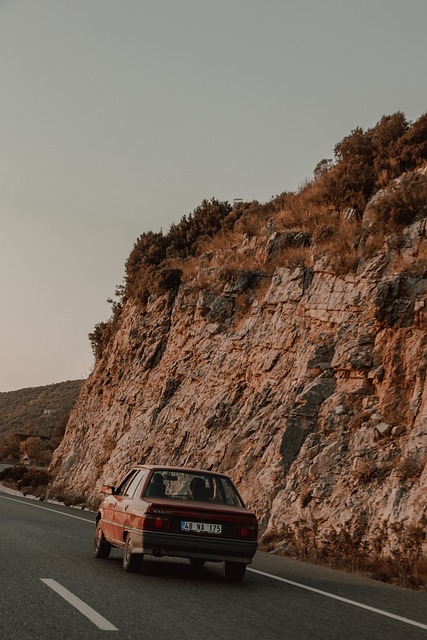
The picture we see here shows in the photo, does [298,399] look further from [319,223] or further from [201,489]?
[201,489]

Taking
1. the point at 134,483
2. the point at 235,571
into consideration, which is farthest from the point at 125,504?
the point at 235,571

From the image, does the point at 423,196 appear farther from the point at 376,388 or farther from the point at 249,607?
the point at 249,607

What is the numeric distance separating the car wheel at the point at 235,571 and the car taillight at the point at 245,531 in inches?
16.7

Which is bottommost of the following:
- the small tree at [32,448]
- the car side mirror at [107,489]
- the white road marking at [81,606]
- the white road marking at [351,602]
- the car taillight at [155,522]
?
the white road marking at [81,606]

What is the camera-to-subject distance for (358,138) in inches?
1125

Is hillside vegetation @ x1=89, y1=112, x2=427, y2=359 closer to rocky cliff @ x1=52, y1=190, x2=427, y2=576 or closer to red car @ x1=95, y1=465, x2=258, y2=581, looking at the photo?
rocky cliff @ x1=52, y1=190, x2=427, y2=576

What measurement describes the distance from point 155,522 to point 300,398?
11526 mm

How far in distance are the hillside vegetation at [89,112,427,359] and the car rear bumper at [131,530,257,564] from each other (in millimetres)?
12125

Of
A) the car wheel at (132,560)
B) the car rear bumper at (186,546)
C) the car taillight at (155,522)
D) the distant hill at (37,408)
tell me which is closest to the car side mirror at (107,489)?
the car wheel at (132,560)

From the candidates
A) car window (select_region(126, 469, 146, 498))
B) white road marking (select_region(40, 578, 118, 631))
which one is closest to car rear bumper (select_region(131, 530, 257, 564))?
car window (select_region(126, 469, 146, 498))

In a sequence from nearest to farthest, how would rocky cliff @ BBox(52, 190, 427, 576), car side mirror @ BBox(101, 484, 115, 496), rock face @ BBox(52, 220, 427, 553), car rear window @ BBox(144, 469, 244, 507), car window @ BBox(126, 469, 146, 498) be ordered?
car rear window @ BBox(144, 469, 244, 507)
car window @ BBox(126, 469, 146, 498)
car side mirror @ BBox(101, 484, 115, 496)
rocky cliff @ BBox(52, 190, 427, 576)
rock face @ BBox(52, 220, 427, 553)

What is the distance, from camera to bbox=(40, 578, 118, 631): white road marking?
23.2 feet

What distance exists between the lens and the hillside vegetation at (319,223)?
2359cm

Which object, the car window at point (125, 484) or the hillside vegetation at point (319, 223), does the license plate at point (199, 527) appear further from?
the hillside vegetation at point (319, 223)
